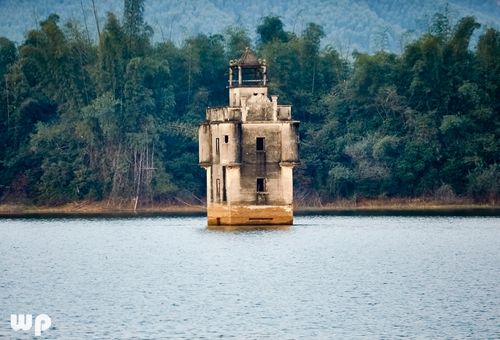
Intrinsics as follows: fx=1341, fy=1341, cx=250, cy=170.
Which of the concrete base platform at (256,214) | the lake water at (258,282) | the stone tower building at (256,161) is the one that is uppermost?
the stone tower building at (256,161)

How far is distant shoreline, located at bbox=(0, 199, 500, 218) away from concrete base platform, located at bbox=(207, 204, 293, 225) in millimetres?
23189

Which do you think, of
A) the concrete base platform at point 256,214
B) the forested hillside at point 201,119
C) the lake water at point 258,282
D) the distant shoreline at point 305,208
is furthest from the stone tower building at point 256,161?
the forested hillside at point 201,119

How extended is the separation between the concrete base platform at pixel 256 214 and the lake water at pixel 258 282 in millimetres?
883

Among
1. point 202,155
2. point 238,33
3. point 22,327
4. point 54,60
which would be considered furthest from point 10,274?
point 238,33

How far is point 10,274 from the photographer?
47906 millimetres

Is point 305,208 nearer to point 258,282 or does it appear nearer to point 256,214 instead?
point 256,214

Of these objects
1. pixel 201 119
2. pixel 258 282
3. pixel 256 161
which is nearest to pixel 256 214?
pixel 256 161

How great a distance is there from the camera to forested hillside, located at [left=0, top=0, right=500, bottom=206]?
9500 centimetres

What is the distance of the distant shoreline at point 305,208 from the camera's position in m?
92.2

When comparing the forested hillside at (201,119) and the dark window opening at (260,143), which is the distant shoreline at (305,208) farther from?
the dark window opening at (260,143)

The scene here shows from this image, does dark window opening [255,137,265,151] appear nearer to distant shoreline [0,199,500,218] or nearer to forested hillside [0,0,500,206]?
distant shoreline [0,199,500,218]

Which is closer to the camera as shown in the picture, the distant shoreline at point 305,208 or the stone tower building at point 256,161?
the stone tower building at point 256,161

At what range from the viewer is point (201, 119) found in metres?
104

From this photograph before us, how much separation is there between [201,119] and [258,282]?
59.8 meters
